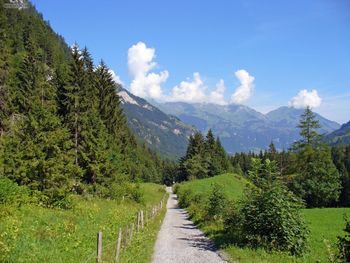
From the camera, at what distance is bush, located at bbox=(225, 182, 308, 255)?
1775 cm

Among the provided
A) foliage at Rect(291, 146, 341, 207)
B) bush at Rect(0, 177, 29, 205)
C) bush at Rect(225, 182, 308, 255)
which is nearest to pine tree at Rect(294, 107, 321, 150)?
foliage at Rect(291, 146, 341, 207)

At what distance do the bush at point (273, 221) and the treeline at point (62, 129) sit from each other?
13.3 m

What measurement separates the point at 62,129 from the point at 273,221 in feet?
56.7

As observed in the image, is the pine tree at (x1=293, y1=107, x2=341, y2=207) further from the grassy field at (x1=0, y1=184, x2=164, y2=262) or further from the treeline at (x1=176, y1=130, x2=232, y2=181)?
the grassy field at (x1=0, y1=184, x2=164, y2=262)

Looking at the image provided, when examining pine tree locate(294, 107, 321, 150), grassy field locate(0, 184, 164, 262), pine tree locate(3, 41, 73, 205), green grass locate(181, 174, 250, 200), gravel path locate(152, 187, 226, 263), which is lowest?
gravel path locate(152, 187, 226, 263)

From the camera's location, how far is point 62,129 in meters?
28.2

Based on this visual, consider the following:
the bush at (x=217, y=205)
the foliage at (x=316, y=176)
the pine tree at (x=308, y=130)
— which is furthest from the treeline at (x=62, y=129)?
the foliage at (x=316, y=176)

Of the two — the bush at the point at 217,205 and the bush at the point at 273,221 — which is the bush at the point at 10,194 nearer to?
the bush at the point at 273,221

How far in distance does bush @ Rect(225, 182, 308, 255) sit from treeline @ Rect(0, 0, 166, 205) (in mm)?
13322

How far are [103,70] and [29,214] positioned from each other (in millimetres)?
35866

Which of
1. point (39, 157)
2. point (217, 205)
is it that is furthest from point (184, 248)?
point (217, 205)

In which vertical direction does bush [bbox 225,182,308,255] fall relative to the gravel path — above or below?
above

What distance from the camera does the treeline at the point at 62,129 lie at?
2536cm

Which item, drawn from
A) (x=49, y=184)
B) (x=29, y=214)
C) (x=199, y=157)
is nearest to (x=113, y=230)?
(x=29, y=214)
